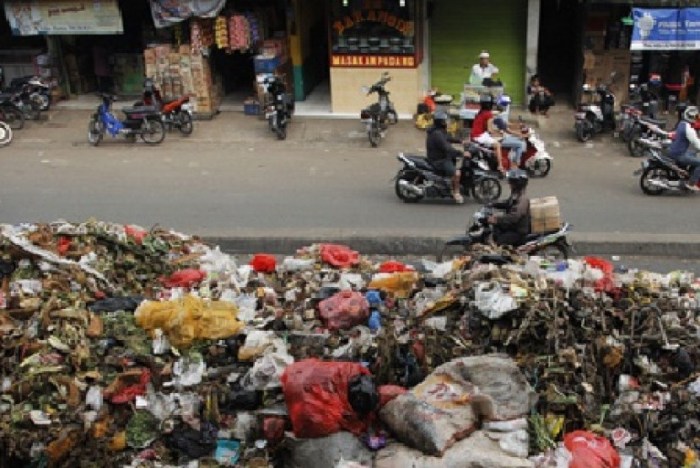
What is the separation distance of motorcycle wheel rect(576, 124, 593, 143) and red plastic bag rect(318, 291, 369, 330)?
29.4 feet

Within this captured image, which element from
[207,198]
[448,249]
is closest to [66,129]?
[207,198]

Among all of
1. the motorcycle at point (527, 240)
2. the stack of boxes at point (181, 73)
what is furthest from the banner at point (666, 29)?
the stack of boxes at point (181, 73)

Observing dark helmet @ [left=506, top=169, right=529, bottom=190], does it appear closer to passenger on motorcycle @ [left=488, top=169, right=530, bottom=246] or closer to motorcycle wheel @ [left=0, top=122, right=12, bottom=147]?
passenger on motorcycle @ [left=488, top=169, right=530, bottom=246]

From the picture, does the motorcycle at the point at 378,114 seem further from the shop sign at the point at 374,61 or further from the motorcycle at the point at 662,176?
the motorcycle at the point at 662,176

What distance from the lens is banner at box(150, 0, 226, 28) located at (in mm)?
15945

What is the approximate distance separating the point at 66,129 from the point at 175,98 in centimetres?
229

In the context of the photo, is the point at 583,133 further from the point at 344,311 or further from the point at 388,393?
the point at 388,393

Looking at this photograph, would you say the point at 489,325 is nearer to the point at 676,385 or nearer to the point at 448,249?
the point at 676,385

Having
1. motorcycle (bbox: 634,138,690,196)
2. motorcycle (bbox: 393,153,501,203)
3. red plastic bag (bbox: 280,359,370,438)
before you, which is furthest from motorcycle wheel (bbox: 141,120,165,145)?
red plastic bag (bbox: 280,359,370,438)

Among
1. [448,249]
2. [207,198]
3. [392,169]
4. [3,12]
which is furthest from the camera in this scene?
[3,12]

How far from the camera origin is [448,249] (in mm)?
10539

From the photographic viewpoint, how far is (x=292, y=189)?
12984 mm

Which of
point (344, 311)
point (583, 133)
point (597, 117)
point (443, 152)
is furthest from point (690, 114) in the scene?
point (344, 311)

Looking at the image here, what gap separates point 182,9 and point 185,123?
228 cm
